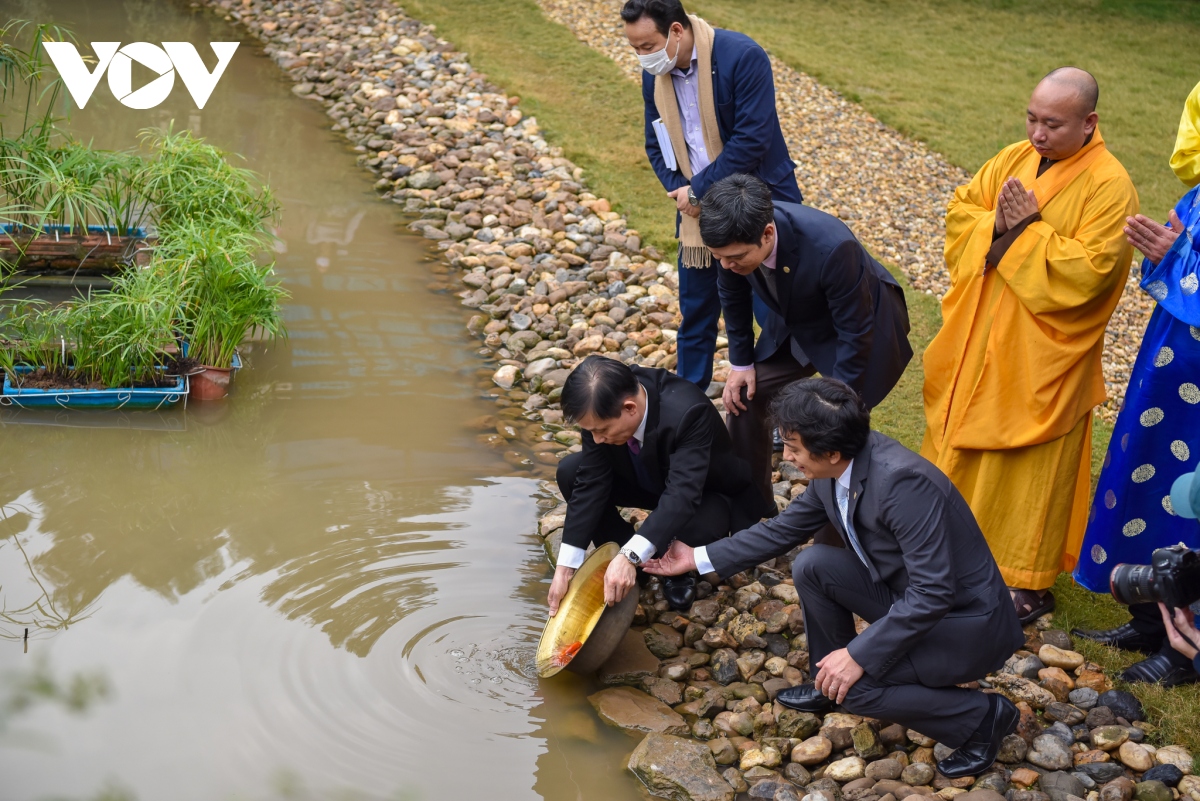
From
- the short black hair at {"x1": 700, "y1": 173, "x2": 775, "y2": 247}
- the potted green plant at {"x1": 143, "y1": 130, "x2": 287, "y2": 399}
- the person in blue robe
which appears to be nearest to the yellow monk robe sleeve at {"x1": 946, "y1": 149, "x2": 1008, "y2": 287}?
the person in blue robe

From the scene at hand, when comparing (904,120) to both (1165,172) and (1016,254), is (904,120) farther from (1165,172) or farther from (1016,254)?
(1016,254)

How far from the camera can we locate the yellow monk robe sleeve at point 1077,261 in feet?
10.3

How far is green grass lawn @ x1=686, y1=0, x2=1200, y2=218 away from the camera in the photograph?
836cm

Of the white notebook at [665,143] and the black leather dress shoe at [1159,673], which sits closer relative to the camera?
the black leather dress shoe at [1159,673]

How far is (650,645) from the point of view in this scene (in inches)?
142

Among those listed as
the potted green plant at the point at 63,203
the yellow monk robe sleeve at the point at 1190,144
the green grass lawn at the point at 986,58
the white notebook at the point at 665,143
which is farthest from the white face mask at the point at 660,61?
the green grass lawn at the point at 986,58

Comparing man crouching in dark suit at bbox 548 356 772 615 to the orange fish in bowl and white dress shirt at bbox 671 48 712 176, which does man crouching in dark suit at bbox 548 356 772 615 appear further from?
white dress shirt at bbox 671 48 712 176

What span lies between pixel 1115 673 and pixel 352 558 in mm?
2656

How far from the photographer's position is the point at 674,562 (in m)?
3.38

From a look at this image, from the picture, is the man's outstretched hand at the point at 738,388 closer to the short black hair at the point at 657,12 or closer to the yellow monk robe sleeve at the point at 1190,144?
the short black hair at the point at 657,12

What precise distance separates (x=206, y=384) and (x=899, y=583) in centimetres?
343

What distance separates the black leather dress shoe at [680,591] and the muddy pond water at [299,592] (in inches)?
18.8

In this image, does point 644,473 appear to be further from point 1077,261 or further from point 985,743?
point 1077,261

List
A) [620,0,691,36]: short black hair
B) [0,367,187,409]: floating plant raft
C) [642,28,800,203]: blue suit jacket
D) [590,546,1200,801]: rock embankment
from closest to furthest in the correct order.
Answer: [590,546,1200,801]: rock embankment < [620,0,691,36]: short black hair < [642,28,800,203]: blue suit jacket < [0,367,187,409]: floating plant raft
